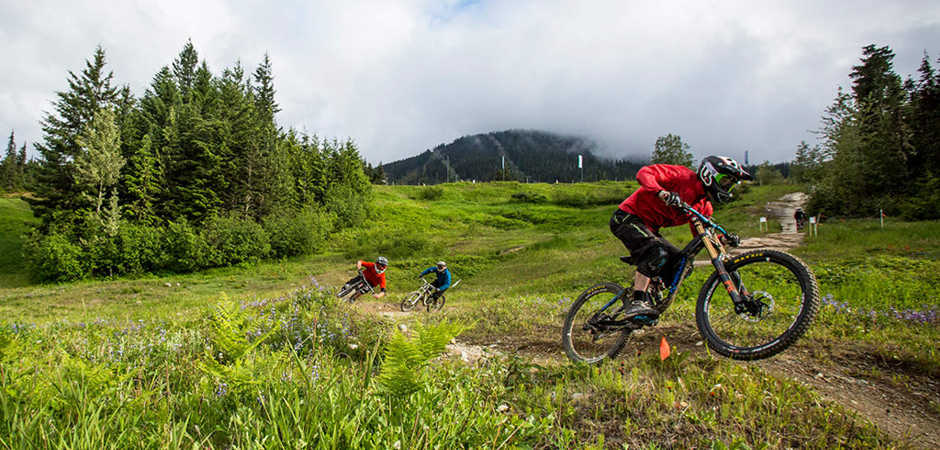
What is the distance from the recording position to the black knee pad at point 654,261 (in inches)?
188

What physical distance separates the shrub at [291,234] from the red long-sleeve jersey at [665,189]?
42824 mm

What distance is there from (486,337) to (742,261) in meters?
3.97

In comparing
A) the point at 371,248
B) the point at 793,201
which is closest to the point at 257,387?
the point at 371,248

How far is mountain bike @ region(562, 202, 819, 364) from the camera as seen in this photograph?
3.77 m

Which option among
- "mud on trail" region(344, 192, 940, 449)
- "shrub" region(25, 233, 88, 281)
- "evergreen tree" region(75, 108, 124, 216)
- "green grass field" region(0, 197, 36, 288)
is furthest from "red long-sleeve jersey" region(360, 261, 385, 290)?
"green grass field" region(0, 197, 36, 288)

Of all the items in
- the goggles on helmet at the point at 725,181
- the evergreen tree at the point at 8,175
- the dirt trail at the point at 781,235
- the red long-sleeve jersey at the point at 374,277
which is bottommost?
the dirt trail at the point at 781,235

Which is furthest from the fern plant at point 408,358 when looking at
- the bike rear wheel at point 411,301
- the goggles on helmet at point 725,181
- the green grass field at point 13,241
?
the green grass field at point 13,241

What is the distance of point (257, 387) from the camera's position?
7.45ft

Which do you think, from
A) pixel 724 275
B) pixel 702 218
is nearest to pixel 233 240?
pixel 702 218

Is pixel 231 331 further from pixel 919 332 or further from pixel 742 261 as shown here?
pixel 919 332

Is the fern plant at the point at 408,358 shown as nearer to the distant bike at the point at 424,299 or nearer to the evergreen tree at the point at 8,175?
the distant bike at the point at 424,299

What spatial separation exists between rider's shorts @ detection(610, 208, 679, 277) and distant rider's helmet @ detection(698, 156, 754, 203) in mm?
824

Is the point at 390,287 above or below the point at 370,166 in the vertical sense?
below

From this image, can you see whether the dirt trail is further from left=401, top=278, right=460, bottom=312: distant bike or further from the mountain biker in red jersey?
the mountain biker in red jersey
